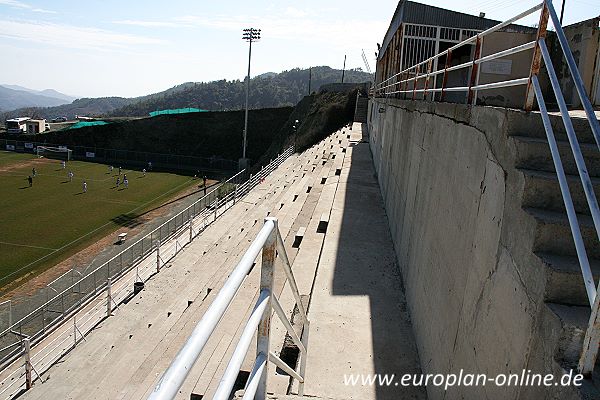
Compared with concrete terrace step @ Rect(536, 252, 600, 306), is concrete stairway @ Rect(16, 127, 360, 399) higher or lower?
lower

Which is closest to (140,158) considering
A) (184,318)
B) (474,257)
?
(184,318)

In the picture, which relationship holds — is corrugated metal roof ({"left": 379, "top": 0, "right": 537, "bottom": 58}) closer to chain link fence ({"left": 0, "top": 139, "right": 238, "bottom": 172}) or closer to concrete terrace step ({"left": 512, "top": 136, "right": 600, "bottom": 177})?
concrete terrace step ({"left": 512, "top": 136, "right": 600, "bottom": 177})

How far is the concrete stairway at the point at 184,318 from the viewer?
8.23 meters

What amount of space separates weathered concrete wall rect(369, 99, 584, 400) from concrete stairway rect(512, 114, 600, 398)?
→ 0.06m

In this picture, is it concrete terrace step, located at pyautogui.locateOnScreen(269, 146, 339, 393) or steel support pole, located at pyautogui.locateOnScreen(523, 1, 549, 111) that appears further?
concrete terrace step, located at pyautogui.locateOnScreen(269, 146, 339, 393)

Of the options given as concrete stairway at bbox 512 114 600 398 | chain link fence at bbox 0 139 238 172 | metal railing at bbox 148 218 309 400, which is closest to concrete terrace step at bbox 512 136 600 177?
concrete stairway at bbox 512 114 600 398

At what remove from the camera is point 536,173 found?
10.3 ft

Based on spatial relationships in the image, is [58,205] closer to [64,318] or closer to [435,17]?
[64,318]

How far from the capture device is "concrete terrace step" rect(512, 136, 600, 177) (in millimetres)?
3234

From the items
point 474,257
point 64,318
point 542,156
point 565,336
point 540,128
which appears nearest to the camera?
point 565,336

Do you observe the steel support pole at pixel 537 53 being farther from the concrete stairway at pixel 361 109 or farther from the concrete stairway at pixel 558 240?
the concrete stairway at pixel 361 109

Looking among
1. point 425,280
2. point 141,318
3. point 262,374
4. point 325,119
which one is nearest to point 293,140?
point 325,119

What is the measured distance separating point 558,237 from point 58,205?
40141 millimetres

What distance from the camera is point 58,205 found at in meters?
37.3
